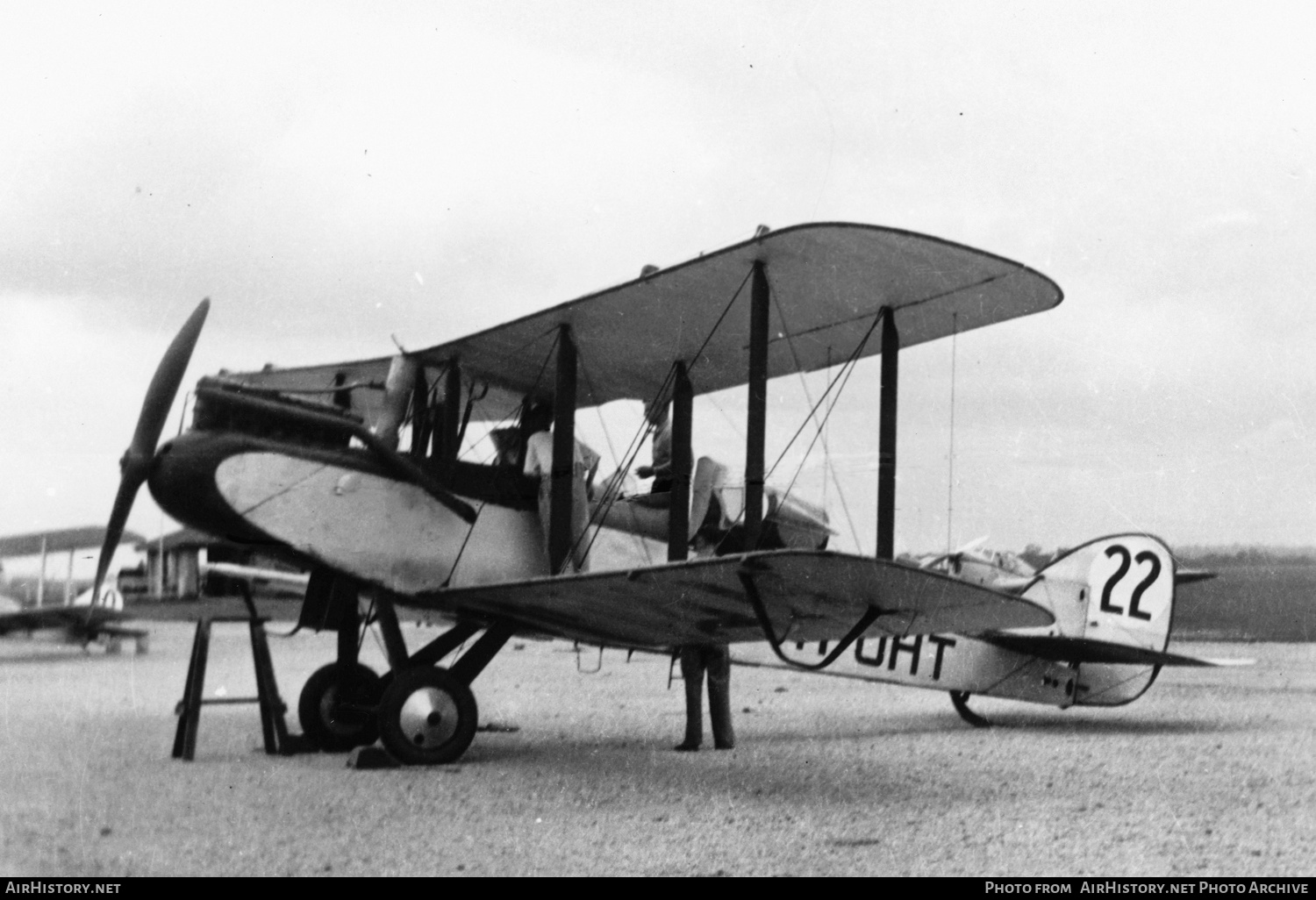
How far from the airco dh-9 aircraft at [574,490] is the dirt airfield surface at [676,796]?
0.79 meters

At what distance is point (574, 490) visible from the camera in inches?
299

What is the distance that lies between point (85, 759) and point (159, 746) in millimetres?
885

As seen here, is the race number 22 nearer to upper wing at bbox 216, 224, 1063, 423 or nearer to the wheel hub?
upper wing at bbox 216, 224, 1063, 423

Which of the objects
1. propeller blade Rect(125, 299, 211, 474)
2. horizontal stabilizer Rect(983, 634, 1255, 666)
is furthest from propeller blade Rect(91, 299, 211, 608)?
horizontal stabilizer Rect(983, 634, 1255, 666)

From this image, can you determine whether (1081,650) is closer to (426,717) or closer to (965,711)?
(965,711)

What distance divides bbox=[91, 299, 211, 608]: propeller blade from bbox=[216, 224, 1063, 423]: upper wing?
4.93ft

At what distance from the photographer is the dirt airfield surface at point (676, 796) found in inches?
169

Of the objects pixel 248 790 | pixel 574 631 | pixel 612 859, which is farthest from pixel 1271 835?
pixel 248 790

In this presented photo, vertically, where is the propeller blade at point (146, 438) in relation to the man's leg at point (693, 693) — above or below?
above

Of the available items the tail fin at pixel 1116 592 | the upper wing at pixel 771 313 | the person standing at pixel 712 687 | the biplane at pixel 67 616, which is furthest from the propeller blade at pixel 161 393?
the tail fin at pixel 1116 592

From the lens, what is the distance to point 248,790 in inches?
229

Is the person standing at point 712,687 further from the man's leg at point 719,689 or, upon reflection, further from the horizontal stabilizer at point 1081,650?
the horizontal stabilizer at point 1081,650

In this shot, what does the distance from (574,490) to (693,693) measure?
1.74m
